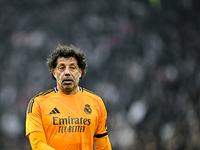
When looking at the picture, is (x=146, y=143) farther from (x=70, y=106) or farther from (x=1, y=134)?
(x=70, y=106)

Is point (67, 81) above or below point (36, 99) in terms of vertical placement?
above

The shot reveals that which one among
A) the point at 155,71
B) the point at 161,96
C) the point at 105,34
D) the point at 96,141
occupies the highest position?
the point at 105,34

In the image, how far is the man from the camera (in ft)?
6.94

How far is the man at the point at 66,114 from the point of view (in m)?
2.11

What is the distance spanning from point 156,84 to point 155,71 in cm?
37

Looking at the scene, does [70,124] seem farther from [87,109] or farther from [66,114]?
[87,109]

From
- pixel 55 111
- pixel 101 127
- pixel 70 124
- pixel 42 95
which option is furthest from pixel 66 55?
pixel 101 127

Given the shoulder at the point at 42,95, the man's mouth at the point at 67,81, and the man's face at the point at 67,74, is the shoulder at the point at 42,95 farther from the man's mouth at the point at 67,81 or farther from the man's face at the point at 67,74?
the man's mouth at the point at 67,81

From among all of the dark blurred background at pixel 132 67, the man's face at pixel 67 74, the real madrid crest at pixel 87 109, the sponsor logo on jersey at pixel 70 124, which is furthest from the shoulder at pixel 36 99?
the dark blurred background at pixel 132 67

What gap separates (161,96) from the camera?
651 centimetres

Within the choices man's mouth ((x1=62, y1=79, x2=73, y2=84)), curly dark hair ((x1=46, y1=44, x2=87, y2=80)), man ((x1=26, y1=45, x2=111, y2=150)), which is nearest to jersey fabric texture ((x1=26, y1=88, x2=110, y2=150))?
man ((x1=26, y1=45, x2=111, y2=150))

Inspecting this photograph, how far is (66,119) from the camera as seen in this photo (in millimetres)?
2180

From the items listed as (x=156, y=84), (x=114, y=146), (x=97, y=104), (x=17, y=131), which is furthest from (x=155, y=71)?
(x=97, y=104)

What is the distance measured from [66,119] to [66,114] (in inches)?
2.0
